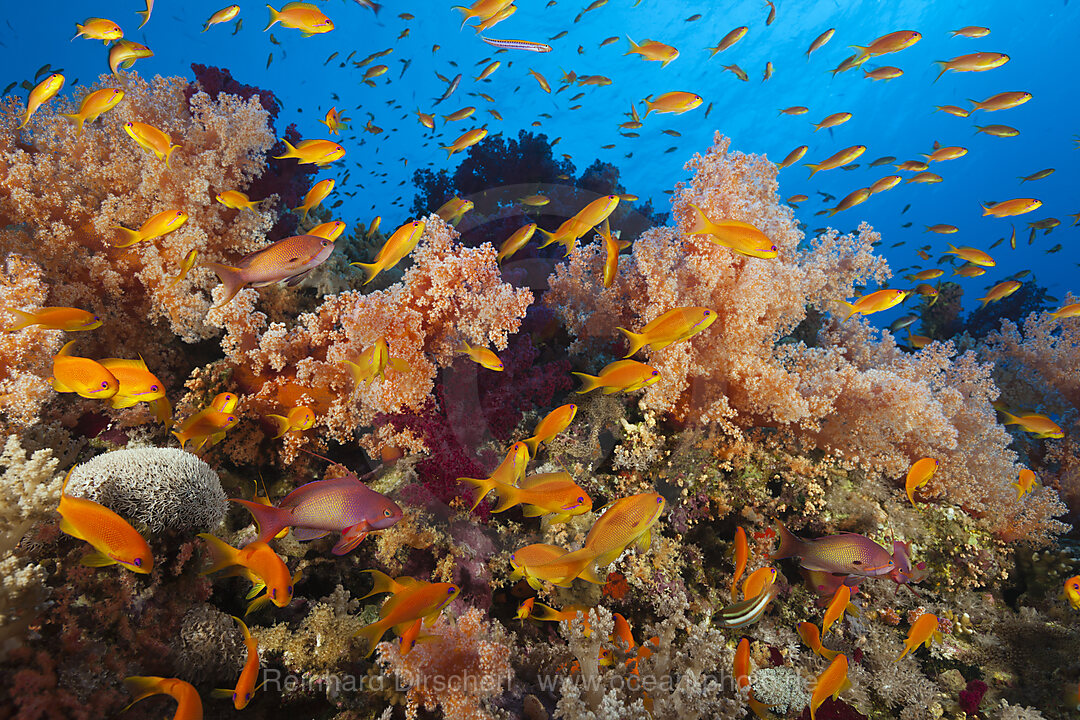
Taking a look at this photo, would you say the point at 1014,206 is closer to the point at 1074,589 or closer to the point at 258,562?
the point at 1074,589

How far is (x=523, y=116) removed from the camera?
51469 millimetres

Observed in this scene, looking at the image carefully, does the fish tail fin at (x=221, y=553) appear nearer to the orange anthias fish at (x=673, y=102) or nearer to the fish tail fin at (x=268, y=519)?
the fish tail fin at (x=268, y=519)

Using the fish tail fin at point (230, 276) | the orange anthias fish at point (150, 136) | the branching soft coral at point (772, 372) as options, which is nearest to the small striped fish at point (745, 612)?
the branching soft coral at point (772, 372)

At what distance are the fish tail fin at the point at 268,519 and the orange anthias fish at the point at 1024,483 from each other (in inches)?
242

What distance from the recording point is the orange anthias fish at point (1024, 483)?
3925mm

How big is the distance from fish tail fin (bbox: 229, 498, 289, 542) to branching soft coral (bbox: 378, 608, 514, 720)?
102 centimetres

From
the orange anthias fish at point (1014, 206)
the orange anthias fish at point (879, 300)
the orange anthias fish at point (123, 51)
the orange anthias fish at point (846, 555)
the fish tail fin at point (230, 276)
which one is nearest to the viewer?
the fish tail fin at point (230, 276)

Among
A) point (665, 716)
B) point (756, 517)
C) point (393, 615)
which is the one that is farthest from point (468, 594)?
point (756, 517)

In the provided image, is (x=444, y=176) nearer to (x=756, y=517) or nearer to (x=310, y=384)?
(x=310, y=384)

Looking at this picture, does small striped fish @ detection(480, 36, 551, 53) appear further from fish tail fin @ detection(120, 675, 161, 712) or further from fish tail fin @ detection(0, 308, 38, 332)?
fish tail fin @ detection(120, 675, 161, 712)

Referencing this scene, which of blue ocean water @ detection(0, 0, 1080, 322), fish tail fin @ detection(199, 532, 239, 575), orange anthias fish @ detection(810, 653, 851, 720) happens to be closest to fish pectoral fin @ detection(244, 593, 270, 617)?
fish tail fin @ detection(199, 532, 239, 575)

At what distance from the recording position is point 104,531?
1.95m

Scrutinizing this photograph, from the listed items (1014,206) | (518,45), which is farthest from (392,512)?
(1014,206)

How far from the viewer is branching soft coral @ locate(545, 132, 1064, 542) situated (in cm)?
371
